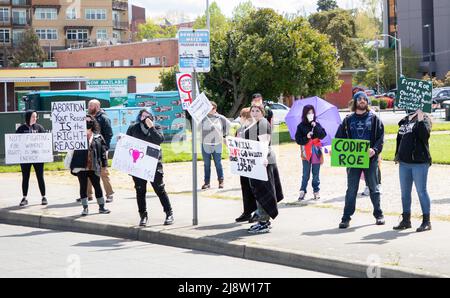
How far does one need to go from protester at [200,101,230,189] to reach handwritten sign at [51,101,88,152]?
3.00 meters

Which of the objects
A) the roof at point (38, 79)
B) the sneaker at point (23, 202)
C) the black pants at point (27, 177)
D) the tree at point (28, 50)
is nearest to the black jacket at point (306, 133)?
the black pants at point (27, 177)

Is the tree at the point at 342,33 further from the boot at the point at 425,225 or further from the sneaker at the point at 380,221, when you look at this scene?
the boot at the point at 425,225

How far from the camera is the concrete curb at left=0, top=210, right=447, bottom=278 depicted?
30.7ft

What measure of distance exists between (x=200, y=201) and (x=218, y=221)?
8.58 feet

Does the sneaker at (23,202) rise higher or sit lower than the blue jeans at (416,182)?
lower

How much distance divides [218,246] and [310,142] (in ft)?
15.6

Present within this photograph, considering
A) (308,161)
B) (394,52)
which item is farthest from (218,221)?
(394,52)

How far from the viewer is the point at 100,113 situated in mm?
16594

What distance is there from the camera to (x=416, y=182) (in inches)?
459

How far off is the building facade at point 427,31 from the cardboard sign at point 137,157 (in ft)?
314

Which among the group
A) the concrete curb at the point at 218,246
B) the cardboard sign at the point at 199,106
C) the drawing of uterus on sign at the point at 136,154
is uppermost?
the cardboard sign at the point at 199,106

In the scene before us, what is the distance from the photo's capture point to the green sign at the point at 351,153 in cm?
1209

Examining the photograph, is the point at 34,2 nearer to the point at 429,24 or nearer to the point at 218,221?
the point at 429,24
